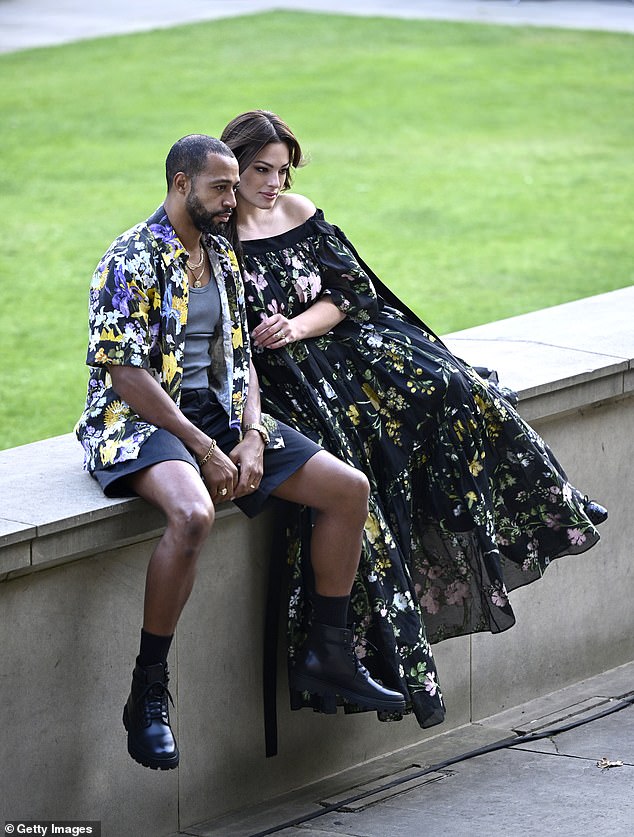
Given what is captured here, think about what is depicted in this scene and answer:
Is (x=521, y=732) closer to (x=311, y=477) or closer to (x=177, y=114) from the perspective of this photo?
(x=311, y=477)

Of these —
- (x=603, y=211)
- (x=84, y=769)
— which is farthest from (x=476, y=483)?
(x=603, y=211)

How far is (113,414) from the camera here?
14.7 ft

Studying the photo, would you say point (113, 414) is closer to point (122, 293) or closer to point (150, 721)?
point (122, 293)

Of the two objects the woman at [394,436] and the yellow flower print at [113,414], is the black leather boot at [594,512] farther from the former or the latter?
the yellow flower print at [113,414]

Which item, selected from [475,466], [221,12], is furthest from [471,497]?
[221,12]

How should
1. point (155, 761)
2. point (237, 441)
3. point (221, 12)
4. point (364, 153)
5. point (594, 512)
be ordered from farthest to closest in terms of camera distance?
point (221, 12)
point (364, 153)
point (594, 512)
point (237, 441)
point (155, 761)

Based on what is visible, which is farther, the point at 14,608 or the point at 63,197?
the point at 63,197

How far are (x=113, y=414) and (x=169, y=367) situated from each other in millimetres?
195

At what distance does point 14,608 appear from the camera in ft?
13.7

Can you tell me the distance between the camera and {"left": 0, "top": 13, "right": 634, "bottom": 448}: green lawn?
1272 cm

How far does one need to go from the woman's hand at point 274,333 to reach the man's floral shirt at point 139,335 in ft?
0.74

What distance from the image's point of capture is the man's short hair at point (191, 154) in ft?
14.8

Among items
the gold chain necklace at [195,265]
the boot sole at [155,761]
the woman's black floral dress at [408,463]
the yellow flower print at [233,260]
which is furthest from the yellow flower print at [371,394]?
the boot sole at [155,761]

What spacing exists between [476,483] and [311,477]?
70 cm
